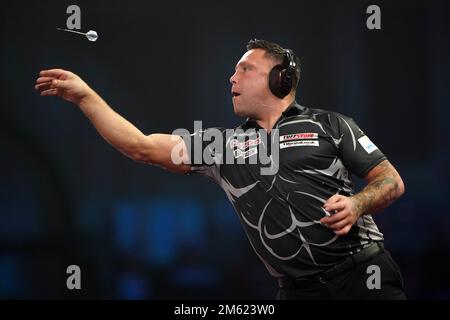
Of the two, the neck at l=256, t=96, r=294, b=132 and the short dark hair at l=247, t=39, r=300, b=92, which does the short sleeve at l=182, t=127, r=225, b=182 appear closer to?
the neck at l=256, t=96, r=294, b=132

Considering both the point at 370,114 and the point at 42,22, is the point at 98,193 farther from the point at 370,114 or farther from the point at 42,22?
the point at 370,114

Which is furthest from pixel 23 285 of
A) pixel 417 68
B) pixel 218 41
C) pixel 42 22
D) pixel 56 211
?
pixel 417 68

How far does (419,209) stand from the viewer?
11.8ft

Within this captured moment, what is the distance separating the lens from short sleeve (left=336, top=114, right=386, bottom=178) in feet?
6.64

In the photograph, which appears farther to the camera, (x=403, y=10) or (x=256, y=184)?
(x=403, y=10)

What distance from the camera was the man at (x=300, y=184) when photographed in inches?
76.8

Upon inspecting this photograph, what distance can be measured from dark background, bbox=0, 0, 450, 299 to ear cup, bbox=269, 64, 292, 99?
4.77 ft

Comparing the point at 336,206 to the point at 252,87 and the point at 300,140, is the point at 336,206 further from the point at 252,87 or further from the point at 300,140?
the point at 252,87

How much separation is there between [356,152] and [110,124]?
2.99 feet

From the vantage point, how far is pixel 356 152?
6.67 feet

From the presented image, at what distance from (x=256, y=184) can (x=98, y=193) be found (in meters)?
1.84

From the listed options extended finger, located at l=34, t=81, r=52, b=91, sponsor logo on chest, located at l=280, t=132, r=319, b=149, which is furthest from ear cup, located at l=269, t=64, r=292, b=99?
extended finger, located at l=34, t=81, r=52, b=91

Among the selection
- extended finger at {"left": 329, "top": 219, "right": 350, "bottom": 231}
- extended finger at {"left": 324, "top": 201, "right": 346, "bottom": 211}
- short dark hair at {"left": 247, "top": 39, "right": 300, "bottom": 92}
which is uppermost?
short dark hair at {"left": 247, "top": 39, "right": 300, "bottom": 92}

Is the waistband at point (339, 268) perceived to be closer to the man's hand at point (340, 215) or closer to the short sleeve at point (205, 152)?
the man's hand at point (340, 215)
